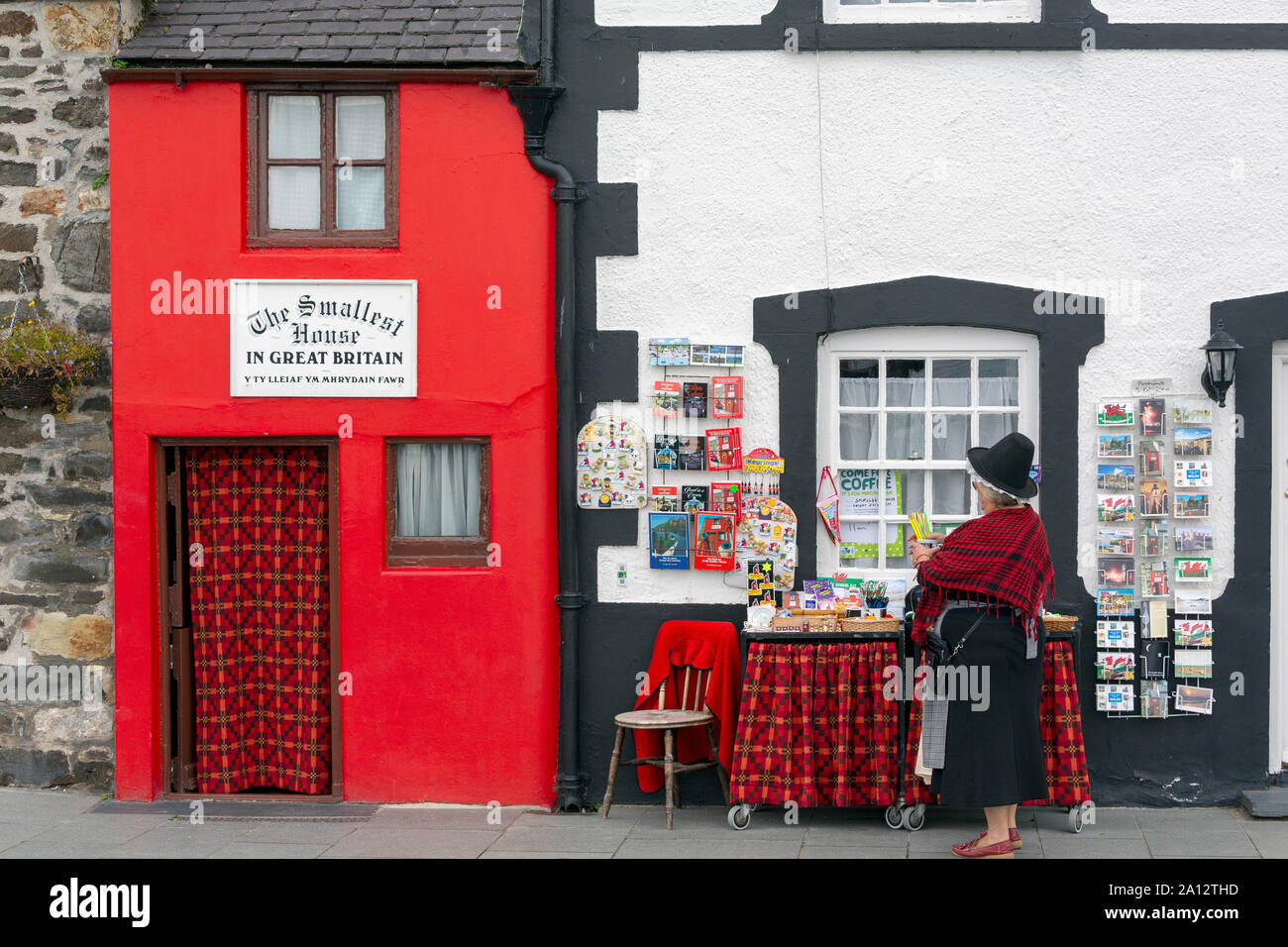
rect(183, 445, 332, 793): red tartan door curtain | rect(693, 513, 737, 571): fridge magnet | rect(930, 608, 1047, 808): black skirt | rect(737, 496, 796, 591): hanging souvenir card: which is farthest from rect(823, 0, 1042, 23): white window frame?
rect(183, 445, 332, 793): red tartan door curtain

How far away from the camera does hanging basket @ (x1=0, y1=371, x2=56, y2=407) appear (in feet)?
25.4

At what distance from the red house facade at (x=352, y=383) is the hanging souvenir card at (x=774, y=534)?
3.78 feet

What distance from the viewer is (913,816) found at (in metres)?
7.20

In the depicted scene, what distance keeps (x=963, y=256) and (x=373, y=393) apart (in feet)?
11.4

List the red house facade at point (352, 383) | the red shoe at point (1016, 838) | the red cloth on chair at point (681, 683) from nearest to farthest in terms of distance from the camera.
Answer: the red shoe at point (1016, 838)
the red cloth on chair at point (681, 683)
the red house facade at point (352, 383)

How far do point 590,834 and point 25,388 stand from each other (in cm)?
410

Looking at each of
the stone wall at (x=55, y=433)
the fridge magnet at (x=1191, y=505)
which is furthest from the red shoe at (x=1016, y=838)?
the stone wall at (x=55, y=433)

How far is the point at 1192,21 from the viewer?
7.55m

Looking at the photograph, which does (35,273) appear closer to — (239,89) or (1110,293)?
(239,89)

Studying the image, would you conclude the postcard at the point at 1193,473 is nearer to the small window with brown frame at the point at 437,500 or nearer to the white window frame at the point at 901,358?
the white window frame at the point at 901,358

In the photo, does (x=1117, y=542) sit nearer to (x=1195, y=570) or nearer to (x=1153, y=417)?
(x=1195, y=570)

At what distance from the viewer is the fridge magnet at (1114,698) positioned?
754cm

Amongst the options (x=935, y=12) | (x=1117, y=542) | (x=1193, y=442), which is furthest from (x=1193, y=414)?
(x=935, y=12)

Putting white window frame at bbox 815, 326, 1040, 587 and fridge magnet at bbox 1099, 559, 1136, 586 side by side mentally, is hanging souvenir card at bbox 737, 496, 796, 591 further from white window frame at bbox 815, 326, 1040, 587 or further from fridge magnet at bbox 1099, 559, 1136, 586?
fridge magnet at bbox 1099, 559, 1136, 586
